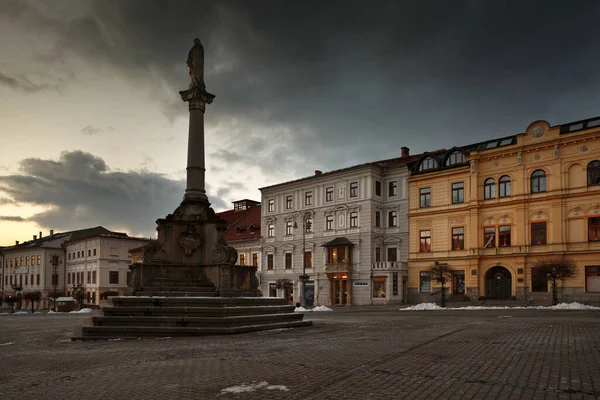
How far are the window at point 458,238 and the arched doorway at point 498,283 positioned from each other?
338 centimetres

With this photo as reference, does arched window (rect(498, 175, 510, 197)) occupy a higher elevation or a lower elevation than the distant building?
higher

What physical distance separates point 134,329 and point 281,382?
8628 mm

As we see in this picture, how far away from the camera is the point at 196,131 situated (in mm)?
21125

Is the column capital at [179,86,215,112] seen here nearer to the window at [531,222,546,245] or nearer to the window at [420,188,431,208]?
the window at [531,222,546,245]

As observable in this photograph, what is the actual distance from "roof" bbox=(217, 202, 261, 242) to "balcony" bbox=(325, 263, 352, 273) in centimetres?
1218

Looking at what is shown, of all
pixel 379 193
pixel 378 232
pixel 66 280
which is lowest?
pixel 66 280

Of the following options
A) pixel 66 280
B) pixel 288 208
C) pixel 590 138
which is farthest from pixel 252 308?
pixel 66 280

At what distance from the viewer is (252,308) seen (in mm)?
17047

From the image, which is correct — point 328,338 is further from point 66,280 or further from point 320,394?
point 66,280

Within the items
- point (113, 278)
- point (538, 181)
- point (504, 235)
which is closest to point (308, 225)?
point (504, 235)

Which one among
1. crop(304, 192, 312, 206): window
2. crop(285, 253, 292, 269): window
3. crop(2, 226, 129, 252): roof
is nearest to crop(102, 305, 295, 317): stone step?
crop(304, 192, 312, 206): window

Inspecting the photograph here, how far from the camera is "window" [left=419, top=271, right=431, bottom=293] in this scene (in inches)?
1916

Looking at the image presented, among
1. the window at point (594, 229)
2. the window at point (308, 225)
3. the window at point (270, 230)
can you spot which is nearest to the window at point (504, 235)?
the window at point (594, 229)

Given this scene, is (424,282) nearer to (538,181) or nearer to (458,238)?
(458,238)
